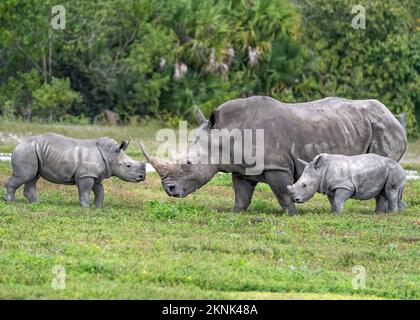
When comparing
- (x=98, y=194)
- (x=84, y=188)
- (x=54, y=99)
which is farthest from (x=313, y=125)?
→ (x=54, y=99)

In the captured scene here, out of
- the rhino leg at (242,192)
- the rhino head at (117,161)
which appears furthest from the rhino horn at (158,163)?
the rhino leg at (242,192)

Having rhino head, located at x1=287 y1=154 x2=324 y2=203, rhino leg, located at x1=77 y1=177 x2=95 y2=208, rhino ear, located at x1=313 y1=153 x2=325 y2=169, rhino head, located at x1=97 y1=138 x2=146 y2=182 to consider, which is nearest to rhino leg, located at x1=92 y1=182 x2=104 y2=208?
rhino leg, located at x1=77 y1=177 x2=95 y2=208

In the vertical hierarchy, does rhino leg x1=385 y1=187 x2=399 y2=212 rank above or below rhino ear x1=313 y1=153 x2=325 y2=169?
below

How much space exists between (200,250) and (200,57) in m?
27.3

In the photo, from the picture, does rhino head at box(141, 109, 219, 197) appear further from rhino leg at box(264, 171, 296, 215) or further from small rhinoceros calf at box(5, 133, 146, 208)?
rhino leg at box(264, 171, 296, 215)

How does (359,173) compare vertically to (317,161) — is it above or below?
below

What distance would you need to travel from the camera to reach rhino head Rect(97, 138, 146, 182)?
65.8ft

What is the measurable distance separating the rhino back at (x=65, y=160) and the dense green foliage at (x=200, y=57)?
18.5 metres

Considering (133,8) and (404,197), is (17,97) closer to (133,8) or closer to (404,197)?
(133,8)

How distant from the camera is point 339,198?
789 inches

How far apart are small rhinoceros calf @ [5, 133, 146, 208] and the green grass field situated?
391 millimetres

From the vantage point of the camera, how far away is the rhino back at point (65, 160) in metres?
19.8

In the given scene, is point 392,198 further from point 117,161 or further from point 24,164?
point 24,164

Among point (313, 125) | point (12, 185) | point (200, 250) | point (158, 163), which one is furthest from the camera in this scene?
point (313, 125)
